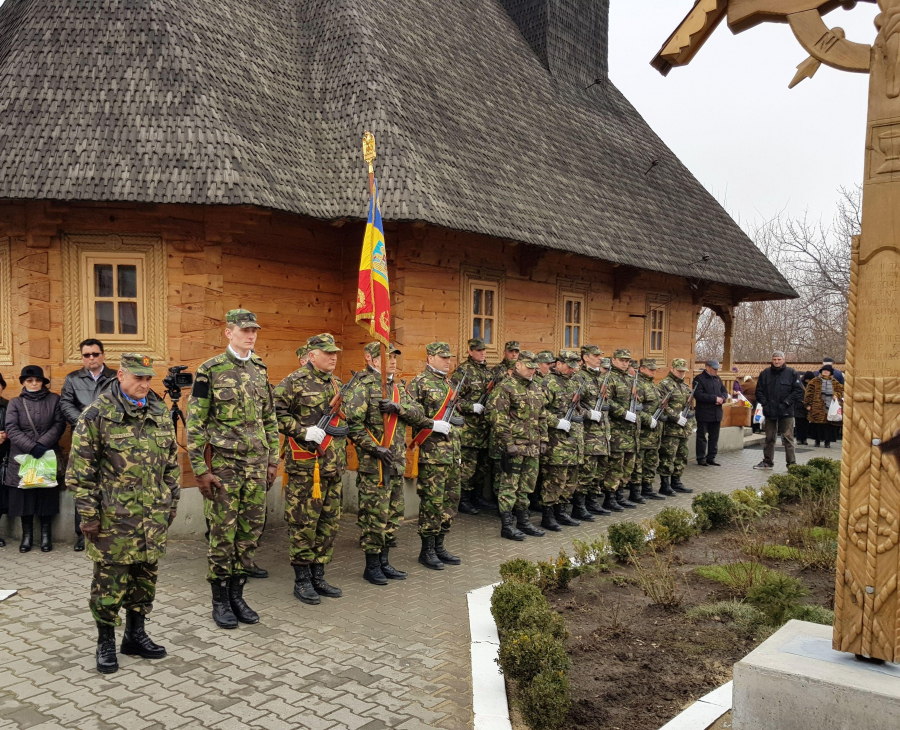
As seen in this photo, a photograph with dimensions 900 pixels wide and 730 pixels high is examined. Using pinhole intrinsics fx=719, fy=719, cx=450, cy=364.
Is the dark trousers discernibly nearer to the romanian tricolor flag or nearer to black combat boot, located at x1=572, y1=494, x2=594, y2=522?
black combat boot, located at x1=572, y1=494, x2=594, y2=522

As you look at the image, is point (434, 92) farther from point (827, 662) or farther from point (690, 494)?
point (827, 662)

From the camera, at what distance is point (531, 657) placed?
435 centimetres

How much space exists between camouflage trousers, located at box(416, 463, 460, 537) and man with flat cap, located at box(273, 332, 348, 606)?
3.62 feet

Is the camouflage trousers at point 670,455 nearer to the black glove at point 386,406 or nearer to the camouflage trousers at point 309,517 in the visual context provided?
the black glove at point 386,406

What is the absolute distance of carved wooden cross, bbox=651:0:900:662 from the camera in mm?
3391

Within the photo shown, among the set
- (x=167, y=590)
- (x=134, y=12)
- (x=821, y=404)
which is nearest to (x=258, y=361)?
(x=167, y=590)

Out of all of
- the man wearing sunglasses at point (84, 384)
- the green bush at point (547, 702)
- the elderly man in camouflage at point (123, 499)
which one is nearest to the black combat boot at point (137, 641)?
the elderly man in camouflage at point (123, 499)

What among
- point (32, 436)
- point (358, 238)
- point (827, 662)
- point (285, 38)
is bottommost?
point (827, 662)

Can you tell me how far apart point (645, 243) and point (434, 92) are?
4743mm

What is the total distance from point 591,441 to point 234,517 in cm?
548

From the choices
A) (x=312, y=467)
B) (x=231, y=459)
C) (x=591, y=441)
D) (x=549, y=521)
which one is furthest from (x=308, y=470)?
(x=591, y=441)

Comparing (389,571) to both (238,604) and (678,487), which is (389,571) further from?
(678,487)

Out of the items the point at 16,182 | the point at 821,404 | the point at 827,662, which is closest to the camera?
the point at 827,662

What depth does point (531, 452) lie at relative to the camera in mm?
8680
